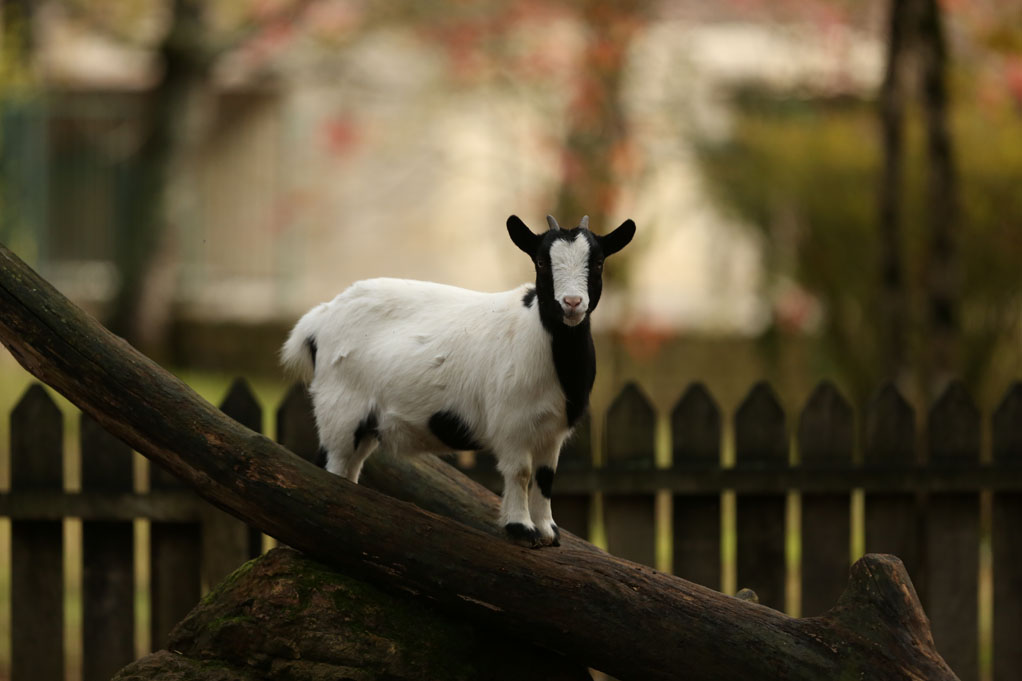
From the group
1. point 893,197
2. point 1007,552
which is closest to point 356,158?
point 893,197

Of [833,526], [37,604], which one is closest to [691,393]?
[833,526]

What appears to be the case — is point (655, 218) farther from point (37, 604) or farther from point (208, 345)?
point (37, 604)

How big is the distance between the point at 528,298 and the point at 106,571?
7.16 feet

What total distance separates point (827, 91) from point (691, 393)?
7732 mm

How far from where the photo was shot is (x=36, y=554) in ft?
14.7

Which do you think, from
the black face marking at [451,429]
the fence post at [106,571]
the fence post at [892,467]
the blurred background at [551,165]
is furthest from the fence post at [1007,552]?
the fence post at [106,571]

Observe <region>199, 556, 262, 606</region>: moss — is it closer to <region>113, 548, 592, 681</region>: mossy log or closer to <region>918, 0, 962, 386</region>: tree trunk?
<region>113, 548, 592, 681</region>: mossy log

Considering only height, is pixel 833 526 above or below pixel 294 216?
below

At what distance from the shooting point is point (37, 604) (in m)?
4.49

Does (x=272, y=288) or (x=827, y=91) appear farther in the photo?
(x=272, y=288)

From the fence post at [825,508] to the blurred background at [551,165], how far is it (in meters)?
1.71

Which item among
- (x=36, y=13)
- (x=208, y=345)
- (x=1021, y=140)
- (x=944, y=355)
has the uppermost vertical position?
(x=36, y=13)

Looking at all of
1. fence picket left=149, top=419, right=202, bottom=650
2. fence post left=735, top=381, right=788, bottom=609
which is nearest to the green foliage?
fence post left=735, top=381, right=788, bottom=609

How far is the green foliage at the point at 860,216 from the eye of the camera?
28.1 feet
